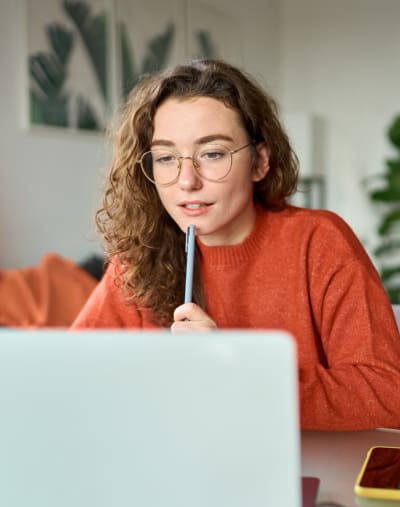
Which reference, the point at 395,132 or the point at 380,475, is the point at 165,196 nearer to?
the point at 380,475

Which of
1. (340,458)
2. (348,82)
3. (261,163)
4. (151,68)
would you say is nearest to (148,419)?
A: (340,458)

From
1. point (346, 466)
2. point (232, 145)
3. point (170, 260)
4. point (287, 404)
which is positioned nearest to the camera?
point (287, 404)

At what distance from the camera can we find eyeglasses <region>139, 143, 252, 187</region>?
1.28 m

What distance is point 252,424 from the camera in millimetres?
475

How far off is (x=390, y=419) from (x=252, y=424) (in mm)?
722

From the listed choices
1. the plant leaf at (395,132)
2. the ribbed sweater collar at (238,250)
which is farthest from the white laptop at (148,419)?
the plant leaf at (395,132)

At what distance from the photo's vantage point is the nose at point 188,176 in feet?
4.15

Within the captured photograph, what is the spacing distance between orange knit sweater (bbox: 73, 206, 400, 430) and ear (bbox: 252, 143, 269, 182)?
0.08 m

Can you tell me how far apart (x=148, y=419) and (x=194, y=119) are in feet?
2.80

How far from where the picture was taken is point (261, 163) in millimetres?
1419

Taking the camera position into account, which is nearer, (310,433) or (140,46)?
(310,433)

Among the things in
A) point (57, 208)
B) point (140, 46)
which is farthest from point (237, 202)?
point (140, 46)

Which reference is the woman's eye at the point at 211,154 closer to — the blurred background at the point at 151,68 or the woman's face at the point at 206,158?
the woman's face at the point at 206,158

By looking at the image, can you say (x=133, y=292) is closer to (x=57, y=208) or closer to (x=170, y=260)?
(x=170, y=260)
